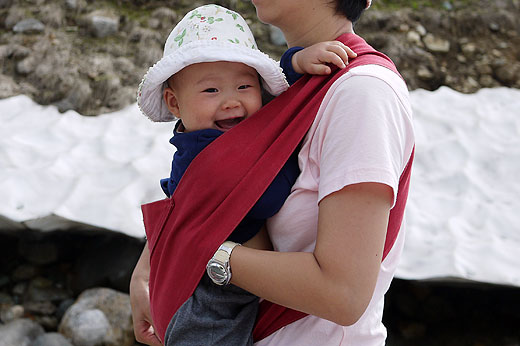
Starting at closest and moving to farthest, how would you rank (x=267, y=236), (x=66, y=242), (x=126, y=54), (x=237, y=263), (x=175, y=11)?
(x=237, y=263)
(x=267, y=236)
(x=66, y=242)
(x=126, y=54)
(x=175, y=11)

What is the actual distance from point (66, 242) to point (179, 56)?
2172 millimetres

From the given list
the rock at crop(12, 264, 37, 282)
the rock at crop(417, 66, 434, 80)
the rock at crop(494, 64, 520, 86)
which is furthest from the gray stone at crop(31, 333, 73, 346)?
the rock at crop(494, 64, 520, 86)

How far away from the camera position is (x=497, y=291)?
295 cm

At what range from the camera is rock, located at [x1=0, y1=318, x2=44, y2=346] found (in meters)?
2.65

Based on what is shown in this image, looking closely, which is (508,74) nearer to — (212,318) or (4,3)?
(4,3)

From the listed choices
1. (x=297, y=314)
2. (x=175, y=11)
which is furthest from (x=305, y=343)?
(x=175, y=11)

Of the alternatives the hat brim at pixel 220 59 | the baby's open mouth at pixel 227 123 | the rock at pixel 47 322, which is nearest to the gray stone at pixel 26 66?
the rock at pixel 47 322

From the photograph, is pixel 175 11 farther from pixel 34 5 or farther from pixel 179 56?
pixel 179 56

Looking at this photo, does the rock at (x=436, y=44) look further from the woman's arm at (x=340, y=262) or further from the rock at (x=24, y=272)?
the woman's arm at (x=340, y=262)

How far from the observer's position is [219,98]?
1.35 m

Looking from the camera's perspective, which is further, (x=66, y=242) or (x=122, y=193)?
(x=66, y=242)

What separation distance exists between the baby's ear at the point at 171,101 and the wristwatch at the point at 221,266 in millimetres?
443

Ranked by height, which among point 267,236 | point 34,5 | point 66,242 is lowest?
point 66,242

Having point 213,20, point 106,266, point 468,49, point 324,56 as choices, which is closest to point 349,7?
point 324,56
